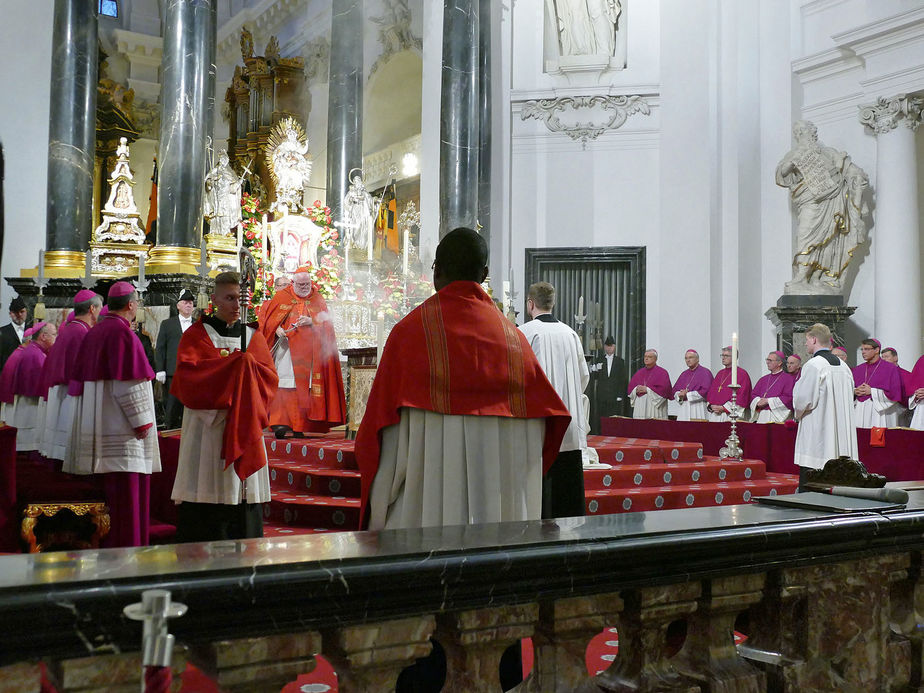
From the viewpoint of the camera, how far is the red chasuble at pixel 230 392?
16.4ft

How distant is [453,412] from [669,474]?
20.1 feet

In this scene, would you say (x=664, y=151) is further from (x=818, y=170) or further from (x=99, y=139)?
(x=99, y=139)

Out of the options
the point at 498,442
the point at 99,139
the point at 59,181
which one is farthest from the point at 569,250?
the point at 498,442

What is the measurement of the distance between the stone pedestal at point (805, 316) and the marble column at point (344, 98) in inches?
301

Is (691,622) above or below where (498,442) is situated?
below

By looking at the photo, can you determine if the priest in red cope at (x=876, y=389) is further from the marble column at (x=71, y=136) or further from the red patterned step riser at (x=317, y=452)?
the marble column at (x=71, y=136)

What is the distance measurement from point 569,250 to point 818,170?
449 cm

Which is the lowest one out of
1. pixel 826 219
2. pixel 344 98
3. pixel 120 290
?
pixel 120 290

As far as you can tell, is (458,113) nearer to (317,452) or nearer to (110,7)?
(317,452)

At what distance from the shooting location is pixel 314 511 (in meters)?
7.10

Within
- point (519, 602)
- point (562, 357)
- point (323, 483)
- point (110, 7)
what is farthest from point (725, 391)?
point (110, 7)

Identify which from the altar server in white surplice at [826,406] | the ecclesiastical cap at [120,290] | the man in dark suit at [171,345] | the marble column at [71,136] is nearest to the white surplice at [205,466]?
the ecclesiastical cap at [120,290]

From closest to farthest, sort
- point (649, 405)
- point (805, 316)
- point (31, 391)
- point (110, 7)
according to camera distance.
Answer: point (31, 391) → point (805, 316) → point (649, 405) → point (110, 7)

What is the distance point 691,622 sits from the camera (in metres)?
2.12
